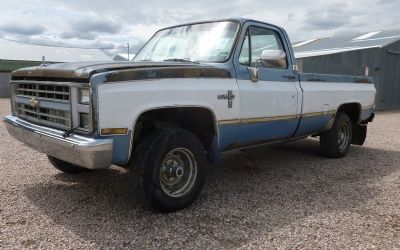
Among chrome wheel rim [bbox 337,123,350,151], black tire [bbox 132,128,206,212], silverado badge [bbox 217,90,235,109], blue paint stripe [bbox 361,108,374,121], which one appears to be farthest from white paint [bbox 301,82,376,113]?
black tire [bbox 132,128,206,212]

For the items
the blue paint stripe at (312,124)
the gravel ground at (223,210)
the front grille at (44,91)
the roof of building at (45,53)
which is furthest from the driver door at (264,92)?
the roof of building at (45,53)

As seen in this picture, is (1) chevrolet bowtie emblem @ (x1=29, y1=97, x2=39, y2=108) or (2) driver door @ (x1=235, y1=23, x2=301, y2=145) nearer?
(1) chevrolet bowtie emblem @ (x1=29, y1=97, x2=39, y2=108)

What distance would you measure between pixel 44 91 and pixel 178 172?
1.51 m

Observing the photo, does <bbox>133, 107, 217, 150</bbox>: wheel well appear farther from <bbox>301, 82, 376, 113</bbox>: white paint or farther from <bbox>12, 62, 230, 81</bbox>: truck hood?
<bbox>301, 82, 376, 113</bbox>: white paint

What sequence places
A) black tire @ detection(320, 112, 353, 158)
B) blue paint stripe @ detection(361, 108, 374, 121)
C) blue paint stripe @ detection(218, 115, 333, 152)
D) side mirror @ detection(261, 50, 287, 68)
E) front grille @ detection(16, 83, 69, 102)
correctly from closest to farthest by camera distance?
1. front grille @ detection(16, 83, 69, 102)
2. blue paint stripe @ detection(218, 115, 333, 152)
3. side mirror @ detection(261, 50, 287, 68)
4. black tire @ detection(320, 112, 353, 158)
5. blue paint stripe @ detection(361, 108, 374, 121)

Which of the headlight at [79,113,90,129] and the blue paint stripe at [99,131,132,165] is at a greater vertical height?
the headlight at [79,113,90,129]

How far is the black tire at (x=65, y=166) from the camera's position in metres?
5.08

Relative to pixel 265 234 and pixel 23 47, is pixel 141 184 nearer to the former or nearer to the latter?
pixel 265 234

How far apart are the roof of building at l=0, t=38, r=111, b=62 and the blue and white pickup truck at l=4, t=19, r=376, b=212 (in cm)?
3420

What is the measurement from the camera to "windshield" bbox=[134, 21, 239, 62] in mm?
4625

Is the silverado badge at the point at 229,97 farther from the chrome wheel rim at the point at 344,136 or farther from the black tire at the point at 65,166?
the chrome wheel rim at the point at 344,136

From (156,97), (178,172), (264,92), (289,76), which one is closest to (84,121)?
(156,97)

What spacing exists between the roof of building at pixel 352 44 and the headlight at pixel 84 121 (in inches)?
667

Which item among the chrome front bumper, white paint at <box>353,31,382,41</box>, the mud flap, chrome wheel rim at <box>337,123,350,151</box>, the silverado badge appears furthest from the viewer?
white paint at <box>353,31,382,41</box>
